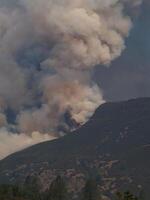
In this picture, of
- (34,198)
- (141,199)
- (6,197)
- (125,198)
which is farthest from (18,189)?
(125,198)

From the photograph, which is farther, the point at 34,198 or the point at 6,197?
the point at 34,198

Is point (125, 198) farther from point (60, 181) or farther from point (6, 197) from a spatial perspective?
point (60, 181)

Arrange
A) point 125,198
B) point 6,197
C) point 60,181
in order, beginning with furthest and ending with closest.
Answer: point 60,181 < point 6,197 < point 125,198

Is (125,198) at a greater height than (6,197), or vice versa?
(6,197)

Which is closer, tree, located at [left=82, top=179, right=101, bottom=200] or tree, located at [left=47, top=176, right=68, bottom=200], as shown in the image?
tree, located at [left=47, top=176, right=68, bottom=200]

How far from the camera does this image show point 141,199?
183 metres

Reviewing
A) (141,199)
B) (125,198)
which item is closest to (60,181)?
(141,199)

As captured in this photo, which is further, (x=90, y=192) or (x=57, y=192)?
(x=90, y=192)

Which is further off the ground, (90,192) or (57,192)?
(57,192)

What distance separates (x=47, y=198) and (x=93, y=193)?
695 inches

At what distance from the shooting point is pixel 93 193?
7283 inches

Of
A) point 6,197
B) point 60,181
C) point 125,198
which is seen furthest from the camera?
point 60,181

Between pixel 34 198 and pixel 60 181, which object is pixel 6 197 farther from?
pixel 60 181

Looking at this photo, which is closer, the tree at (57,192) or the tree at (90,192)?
the tree at (57,192)
